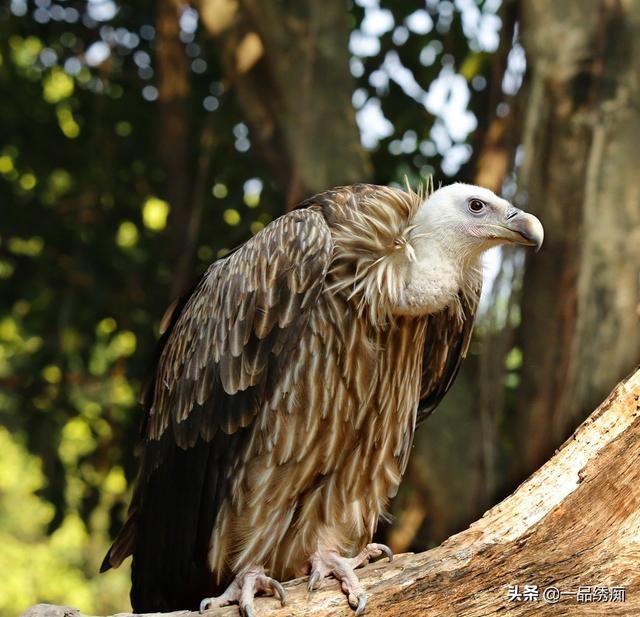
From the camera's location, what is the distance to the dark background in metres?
5.64

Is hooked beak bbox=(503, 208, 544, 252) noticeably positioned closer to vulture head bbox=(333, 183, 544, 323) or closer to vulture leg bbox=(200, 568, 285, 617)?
vulture head bbox=(333, 183, 544, 323)

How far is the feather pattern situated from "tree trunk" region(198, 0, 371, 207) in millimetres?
2119

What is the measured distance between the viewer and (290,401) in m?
4.21

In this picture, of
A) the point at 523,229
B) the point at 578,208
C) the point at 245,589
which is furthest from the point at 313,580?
the point at 578,208

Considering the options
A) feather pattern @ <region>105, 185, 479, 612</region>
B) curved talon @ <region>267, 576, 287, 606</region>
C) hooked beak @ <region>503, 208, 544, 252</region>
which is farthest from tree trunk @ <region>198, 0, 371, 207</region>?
curved talon @ <region>267, 576, 287, 606</region>

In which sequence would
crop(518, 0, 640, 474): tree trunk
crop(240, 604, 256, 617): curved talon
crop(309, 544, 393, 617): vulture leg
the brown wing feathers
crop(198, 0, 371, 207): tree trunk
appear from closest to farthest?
1. crop(309, 544, 393, 617): vulture leg
2. crop(240, 604, 256, 617): curved talon
3. the brown wing feathers
4. crop(518, 0, 640, 474): tree trunk
5. crop(198, 0, 371, 207): tree trunk

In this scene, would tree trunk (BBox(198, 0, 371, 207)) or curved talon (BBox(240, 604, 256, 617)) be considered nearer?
curved talon (BBox(240, 604, 256, 617))

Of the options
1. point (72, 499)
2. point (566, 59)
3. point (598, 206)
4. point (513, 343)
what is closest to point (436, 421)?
point (513, 343)

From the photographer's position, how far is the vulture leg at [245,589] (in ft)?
12.5

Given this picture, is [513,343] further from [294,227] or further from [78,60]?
[78,60]

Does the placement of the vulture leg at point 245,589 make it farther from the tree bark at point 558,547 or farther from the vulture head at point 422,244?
the vulture head at point 422,244

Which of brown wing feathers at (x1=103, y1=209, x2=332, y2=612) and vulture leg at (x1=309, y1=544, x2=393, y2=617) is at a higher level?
brown wing feathers at (x1=103, y1=209, x2=332, y2=612)

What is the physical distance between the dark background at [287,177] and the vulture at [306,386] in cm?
136

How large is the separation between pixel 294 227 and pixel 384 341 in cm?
59
